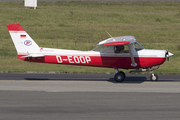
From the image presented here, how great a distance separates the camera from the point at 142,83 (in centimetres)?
1347

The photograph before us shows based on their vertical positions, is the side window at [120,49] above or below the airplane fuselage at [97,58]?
above

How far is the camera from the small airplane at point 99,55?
13617 millimetres

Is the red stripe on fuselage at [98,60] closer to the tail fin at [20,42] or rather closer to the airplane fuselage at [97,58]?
the airplane fuselage at [97,58]

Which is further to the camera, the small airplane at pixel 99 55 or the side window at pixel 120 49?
the side window at pixel 120 49
